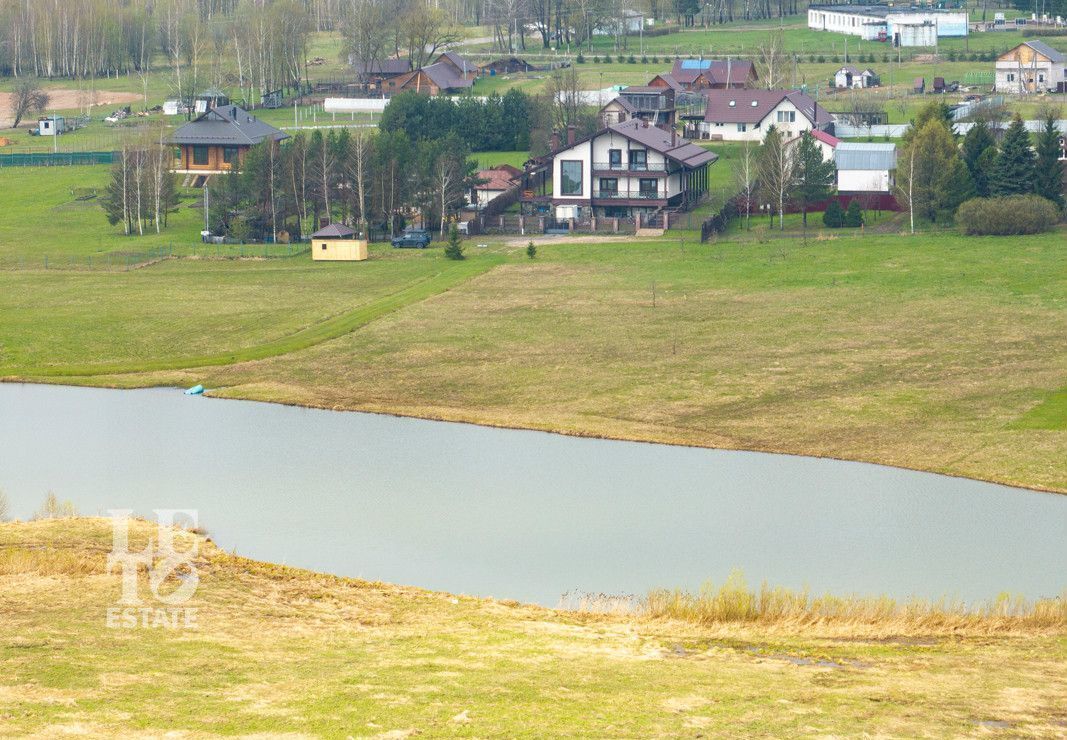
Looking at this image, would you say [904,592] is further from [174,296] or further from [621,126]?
[621,126]

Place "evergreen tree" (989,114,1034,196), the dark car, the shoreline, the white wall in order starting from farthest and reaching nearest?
the white wall < the dark car < "evergreen tree" (989,114,1034,196) < the shoreline

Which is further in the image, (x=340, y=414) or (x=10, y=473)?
(x=340, y=414)

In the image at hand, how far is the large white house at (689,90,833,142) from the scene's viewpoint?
117 m

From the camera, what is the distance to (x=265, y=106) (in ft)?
500

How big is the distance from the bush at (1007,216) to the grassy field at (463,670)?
56251 mm

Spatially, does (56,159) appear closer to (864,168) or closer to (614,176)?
(614,176)

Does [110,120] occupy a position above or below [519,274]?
above

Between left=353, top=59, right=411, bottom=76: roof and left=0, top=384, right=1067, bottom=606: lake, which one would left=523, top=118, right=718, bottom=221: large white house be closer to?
left=0, top=384, right=1067, bottom=606: lake

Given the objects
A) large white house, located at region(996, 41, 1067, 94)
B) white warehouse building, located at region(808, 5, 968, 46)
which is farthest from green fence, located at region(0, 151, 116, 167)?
white warehouse building, located at region(808, 5, 968, 46)

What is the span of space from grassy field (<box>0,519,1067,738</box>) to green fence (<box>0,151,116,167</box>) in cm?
9450

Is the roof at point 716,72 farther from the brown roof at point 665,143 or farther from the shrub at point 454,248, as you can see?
the shrub at point 454,248

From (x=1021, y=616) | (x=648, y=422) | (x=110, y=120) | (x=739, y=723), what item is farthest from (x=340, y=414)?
(x=110, y=120)

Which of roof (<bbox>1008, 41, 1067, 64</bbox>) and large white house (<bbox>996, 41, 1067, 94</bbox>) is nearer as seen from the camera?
large white house (<bbox>996, 41, 1067, 94</bbox>)

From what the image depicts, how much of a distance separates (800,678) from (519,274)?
173ft
